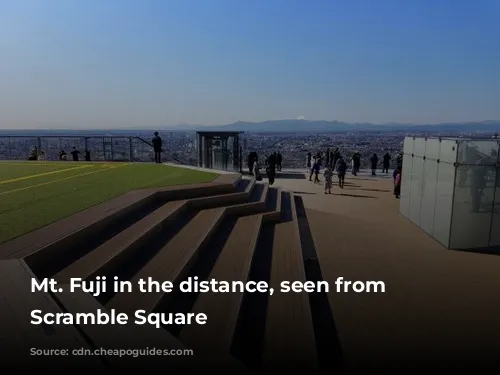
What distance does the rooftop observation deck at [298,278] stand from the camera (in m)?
5.02

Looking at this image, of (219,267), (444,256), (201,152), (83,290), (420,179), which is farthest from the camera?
(201,152)

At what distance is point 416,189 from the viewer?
13.0m

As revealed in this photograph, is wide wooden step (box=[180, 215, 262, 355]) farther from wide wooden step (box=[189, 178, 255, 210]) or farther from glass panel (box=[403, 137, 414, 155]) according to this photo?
glass panel (box=[403, 137, 414, 155])

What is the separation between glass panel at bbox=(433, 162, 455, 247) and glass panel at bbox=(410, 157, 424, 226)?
4.42 feet

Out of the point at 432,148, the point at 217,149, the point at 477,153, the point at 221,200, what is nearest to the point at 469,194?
the point at 477,153

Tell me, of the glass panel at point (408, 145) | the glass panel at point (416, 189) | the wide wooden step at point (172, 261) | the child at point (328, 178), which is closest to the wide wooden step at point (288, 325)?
the wide wooden step at point (172, 261)

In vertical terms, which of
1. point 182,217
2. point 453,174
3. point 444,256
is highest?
point 453,174

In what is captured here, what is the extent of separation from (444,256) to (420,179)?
355cm

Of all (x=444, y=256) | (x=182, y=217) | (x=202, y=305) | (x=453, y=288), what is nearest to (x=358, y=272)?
(x=453, y=288)

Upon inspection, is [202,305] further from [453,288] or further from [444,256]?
[444,256]

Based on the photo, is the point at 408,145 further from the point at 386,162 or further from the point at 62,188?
the point at 386,162

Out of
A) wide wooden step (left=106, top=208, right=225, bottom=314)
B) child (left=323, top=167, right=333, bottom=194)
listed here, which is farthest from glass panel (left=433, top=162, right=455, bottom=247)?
child (left=323, top=167, right=333, bottom=194)

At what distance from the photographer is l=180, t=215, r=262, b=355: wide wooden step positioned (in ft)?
15.6

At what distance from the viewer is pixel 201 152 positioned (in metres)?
24.9
